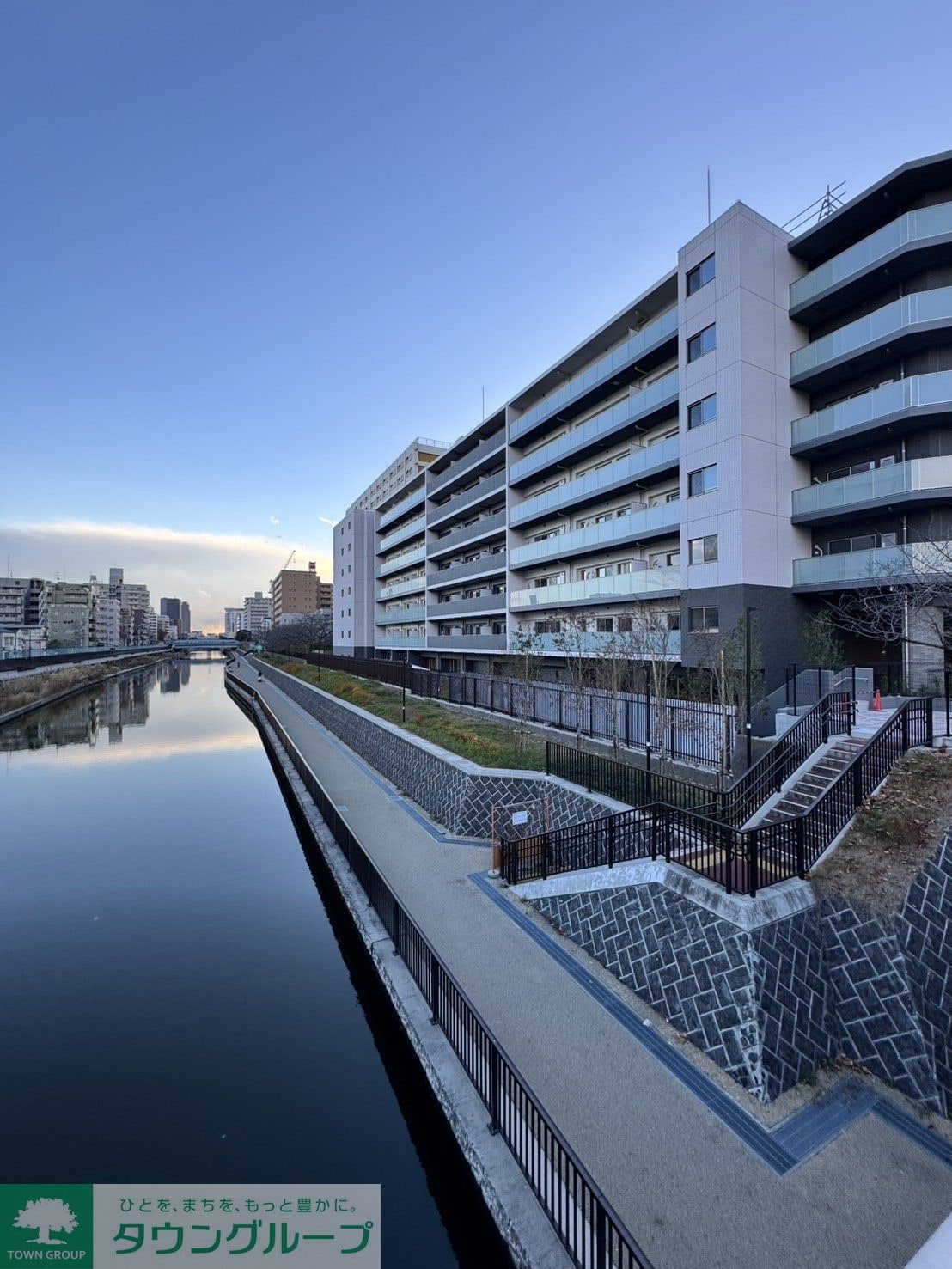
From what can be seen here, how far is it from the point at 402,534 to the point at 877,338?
37.6m

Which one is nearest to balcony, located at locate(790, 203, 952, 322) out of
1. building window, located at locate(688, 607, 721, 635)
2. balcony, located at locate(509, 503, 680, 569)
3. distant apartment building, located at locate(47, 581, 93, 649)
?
balcony, located at locate(509, 503, 680, 569)

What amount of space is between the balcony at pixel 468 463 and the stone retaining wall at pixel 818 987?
1152 inches

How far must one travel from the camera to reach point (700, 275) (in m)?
19.0

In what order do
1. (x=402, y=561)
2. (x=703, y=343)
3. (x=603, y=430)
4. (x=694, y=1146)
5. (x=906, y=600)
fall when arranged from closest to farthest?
(x=694, y=1146) < (x=906, y=600) < (x=703, y=343) < (x=603, y=430) < (x=402, y=561)

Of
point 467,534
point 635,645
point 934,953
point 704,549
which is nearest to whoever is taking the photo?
point 934,953

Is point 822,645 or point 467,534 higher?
point 467,534

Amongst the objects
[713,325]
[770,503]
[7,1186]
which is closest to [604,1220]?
[7,1186]

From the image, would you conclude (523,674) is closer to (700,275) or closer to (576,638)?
(576,638)

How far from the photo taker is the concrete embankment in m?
39.3

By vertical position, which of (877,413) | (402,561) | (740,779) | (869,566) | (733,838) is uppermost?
(402,561)

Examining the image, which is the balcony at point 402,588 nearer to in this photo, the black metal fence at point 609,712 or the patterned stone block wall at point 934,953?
the black metal fence at point 609,712

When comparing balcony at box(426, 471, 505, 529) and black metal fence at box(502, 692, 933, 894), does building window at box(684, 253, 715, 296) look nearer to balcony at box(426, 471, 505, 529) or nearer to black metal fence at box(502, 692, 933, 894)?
balcony at box(426, 471, 505, 529)

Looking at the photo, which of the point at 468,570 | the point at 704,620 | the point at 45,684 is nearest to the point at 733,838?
the point at 704,620

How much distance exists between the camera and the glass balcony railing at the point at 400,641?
42.9 m
